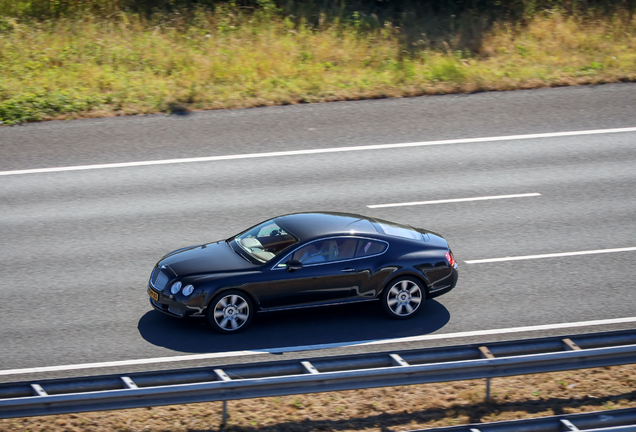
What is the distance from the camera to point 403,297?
1012 centimetres

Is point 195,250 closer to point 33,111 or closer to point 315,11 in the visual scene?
point 33,111

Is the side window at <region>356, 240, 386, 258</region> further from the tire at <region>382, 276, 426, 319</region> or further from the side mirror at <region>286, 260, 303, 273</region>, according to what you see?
the side mirror at <region>286, 260, 303, 273</region>

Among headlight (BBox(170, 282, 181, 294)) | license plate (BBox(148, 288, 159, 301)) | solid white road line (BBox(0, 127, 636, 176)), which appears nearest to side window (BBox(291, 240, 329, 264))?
headlight (BBox(170, 282, 181, 294))

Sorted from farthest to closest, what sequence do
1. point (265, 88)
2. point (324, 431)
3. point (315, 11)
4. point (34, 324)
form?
1. point (315, 11)
2. point (265, 88)
3. point (34, 324)
4. point (324, 431)

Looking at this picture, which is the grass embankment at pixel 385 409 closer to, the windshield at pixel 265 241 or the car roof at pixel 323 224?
the windshield at pixel 265 241

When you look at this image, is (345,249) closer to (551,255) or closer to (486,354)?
(486,354)

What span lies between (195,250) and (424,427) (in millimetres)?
4240

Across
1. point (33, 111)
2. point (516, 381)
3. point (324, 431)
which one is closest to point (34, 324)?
point (324, 431)

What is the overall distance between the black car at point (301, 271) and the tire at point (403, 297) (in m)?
0.01

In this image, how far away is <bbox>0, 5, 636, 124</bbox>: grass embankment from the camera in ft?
59.8

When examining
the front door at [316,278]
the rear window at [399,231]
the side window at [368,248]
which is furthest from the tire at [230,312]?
the rear window at [399,231]

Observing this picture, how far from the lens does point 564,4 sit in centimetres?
2425

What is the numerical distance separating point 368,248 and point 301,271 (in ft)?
3.35

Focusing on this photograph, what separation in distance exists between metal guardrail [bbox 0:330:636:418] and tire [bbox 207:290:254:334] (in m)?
1.83
